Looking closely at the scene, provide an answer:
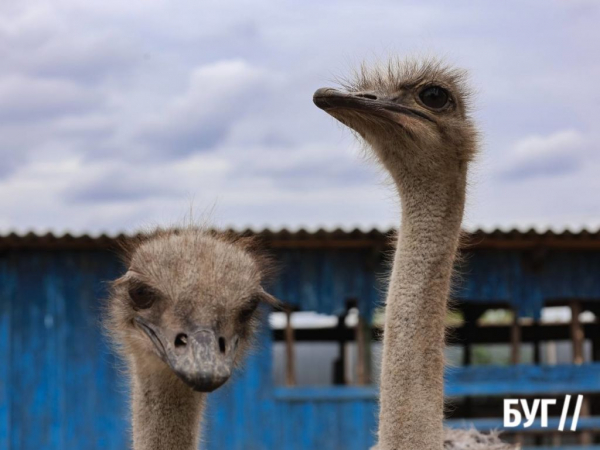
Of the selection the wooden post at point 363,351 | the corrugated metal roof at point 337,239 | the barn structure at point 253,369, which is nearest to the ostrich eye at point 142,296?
the corrugated metal roof at point 337,239

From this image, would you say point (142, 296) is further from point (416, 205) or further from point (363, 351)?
point (363, 351)

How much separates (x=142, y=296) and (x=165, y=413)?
44 centimetres

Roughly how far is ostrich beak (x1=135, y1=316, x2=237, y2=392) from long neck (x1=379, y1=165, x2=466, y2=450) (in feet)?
1.92

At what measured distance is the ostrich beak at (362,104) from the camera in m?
2.93

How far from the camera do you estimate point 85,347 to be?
928cm

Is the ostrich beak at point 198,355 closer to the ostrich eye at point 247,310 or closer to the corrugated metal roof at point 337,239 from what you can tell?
the ostrich eye at point 247,310

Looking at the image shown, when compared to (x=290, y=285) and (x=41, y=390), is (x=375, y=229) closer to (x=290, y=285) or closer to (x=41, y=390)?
(x=290, y=285)

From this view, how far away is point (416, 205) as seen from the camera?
3.11 m

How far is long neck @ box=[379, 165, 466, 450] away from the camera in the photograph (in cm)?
284

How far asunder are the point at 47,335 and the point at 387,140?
22.4 feet

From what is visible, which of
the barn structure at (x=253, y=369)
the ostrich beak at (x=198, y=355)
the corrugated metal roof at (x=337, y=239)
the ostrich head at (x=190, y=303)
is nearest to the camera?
the ostrich beak at (x=198, y=355)

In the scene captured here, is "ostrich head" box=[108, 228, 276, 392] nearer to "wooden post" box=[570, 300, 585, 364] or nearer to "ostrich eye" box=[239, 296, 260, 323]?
"ostrich eye" box=[239, 296, 260, 323]

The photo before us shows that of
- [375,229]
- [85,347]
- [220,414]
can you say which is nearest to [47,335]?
[85,347]

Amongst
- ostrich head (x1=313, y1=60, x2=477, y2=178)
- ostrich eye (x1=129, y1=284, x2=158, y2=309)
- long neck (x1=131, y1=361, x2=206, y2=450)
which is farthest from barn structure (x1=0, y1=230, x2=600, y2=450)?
ostrich eye (x1=129, y1=284, x2=158, y2=309)
